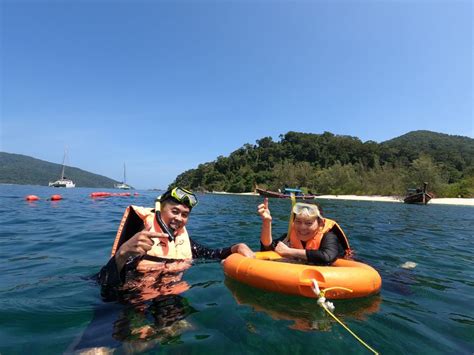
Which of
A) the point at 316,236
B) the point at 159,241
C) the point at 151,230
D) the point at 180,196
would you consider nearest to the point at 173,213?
the point at 180,196

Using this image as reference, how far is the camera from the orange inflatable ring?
359cm

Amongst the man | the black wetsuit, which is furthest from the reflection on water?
the black wetsuit

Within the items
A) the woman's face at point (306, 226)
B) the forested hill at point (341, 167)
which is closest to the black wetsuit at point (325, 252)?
the woman's face at point (306, 226)

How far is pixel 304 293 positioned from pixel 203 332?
136 centimetres

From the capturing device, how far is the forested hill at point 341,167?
51375 millimetres

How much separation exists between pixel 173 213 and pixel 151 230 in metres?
0.38

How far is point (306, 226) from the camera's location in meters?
4.88

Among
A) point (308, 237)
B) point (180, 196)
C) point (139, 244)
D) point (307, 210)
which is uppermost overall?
point (180, 196)

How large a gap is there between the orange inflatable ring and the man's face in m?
1.14

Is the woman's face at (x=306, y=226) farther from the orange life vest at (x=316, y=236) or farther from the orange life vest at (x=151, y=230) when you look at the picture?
the orange life vest at (x=151, y=230)

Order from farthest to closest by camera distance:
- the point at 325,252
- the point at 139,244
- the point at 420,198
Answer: the point at 420,198 < the point at 325,252 < the point at 139,244

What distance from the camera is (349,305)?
146 inches

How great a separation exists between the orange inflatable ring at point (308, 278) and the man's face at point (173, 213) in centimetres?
114

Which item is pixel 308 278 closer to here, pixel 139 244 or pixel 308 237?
pixel 308 237
